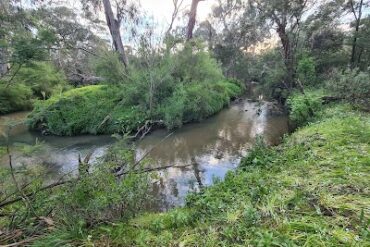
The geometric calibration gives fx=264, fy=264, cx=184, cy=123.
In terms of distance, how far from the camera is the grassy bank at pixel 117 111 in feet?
33.0

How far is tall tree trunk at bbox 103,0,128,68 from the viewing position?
474 inches

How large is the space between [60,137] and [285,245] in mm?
9703

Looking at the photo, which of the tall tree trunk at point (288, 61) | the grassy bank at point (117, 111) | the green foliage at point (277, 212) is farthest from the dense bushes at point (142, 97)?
the green foliage at point (277, 212)

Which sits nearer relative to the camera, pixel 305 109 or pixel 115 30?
pixel 305 109

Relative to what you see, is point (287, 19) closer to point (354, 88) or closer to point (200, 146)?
point (354, 88)

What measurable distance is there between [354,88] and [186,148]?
5.74m

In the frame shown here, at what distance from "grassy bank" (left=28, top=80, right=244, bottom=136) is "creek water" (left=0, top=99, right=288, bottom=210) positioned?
453 millimetres

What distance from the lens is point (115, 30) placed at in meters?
12.6

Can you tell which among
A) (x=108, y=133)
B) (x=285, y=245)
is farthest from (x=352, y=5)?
(x=285, y=245)

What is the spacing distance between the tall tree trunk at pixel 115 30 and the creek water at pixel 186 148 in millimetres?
4223

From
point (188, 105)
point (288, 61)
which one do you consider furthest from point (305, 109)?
point (288, 61)

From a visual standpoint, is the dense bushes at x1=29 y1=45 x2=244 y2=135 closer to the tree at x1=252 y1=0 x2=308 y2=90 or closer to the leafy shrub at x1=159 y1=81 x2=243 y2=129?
the leafy shrub at x1=159 y1=81 x2=243 y2=129

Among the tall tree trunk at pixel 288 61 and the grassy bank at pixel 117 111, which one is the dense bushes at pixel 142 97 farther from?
the tall tree trunk at pixel 288 61

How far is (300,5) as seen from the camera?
11.4m
